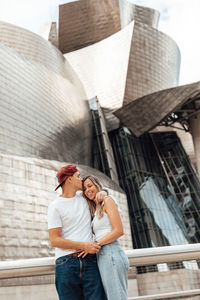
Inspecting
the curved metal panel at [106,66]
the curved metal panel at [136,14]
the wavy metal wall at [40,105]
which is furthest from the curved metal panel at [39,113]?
the curved metal panel at [136,14]

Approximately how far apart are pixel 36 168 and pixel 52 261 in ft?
30.8

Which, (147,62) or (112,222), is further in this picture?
(147,62)

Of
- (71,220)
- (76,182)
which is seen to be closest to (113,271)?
(71,220)

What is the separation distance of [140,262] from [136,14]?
91.9ft

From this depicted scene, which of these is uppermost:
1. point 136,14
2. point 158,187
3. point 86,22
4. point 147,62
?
point 136,14

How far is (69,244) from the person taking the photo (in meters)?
2.15

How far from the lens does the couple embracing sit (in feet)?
6.66

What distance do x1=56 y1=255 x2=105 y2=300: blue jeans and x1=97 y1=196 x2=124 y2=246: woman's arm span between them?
172mm

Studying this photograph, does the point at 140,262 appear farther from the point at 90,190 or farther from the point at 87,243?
the point at 90,190

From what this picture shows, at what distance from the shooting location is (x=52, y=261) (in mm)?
2244

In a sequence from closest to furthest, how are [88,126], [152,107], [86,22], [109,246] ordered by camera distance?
[109,246] → [152,107] → [88,126] → [86,22]

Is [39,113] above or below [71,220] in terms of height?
above

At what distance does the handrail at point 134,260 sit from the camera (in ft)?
7.18

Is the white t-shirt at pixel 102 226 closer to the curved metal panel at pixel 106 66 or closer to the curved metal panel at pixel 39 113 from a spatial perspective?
the curved metal panel at pixel 39 113
